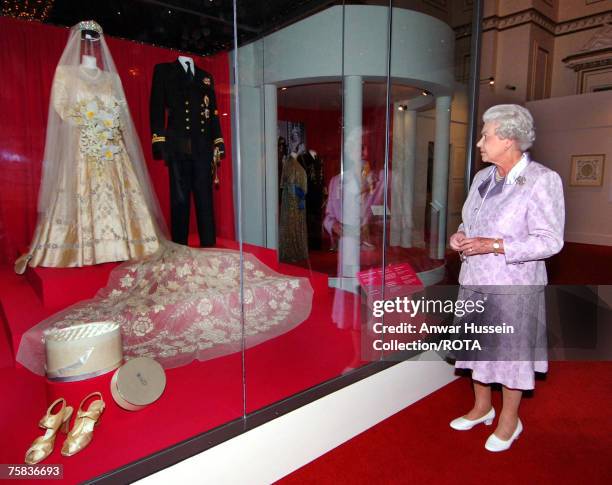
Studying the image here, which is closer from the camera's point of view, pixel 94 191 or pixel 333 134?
Result: pixel 94 191

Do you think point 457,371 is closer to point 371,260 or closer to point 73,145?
point 371,260

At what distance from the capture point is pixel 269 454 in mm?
1783

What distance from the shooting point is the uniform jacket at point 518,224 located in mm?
1689

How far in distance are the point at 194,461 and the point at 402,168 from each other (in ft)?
16.4

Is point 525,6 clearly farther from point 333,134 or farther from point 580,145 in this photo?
point 333,134

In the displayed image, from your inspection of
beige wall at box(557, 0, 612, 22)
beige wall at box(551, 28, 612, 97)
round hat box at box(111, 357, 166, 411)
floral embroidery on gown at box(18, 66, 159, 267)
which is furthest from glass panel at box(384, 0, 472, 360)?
beige wall at box(557, 0, 612, 22)

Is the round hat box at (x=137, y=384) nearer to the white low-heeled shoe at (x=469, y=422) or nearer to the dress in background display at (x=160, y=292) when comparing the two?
the dress in background display at (x=160, y=292)

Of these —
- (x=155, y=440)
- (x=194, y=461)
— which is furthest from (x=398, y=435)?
(x=155, y=440)

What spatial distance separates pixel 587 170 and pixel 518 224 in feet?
28.8

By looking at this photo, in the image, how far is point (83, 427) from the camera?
1.49 metres

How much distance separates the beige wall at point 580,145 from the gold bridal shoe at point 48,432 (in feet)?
32.9

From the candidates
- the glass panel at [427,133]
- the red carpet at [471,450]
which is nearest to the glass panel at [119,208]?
the red carpet at [471,450]

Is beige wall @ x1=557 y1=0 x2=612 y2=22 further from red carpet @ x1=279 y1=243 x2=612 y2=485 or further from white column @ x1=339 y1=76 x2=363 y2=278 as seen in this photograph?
red carpet @ x1=279 y1=243 x2=612 y2=485

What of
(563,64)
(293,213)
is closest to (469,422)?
(293,213)
